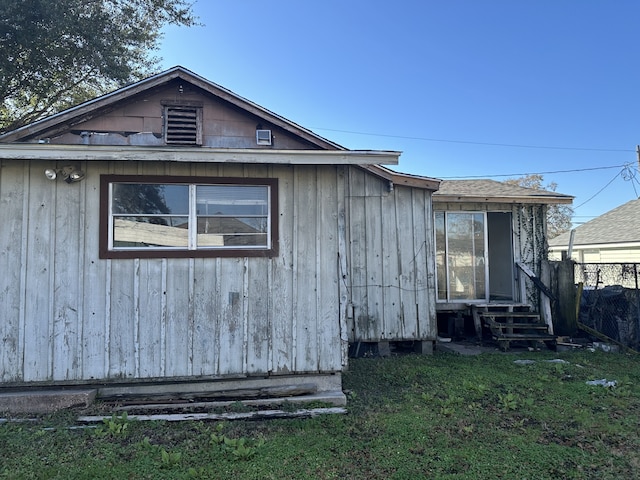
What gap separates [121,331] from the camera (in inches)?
173

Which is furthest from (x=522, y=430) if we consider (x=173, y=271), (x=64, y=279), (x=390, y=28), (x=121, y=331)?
(x=390, y=28)

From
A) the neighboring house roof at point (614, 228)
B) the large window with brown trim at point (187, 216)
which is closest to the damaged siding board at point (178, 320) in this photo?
the large window with brown trim at point (187, 216)

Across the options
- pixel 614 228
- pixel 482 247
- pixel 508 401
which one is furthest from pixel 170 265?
pixel 614 228

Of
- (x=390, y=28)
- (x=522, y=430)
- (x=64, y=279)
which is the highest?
(x=390, y=28)

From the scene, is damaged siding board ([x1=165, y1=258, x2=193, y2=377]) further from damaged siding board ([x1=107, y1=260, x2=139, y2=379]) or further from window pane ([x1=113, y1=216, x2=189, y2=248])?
damaged siding board ([x1=107, y1=260, x2=139, y2=379])

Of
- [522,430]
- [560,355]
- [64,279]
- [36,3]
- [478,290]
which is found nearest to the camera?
[522,430]

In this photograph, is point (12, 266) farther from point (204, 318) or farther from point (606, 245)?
point (606, 245)

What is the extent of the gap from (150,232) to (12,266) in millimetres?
1463

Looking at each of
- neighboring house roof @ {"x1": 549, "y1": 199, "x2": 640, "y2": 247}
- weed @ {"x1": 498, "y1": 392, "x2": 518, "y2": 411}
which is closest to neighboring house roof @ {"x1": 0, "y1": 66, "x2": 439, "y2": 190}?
weed @ {"x1": 498, "y1": 392, "x2": 518, "y2": 411}

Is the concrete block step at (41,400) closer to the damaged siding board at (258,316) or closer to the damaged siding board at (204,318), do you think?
the damaged siding board at (204,318)

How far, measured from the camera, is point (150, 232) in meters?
4.49

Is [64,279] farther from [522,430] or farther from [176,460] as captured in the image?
[522,430]

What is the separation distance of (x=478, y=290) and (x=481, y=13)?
11719 mm

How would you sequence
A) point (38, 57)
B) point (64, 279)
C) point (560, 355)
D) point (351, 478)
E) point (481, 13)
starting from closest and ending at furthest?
1. point (351, 478)
2. point (64, 279)
3. point (560, 355)
4. point (38, 57)
5. point (481, 13)
